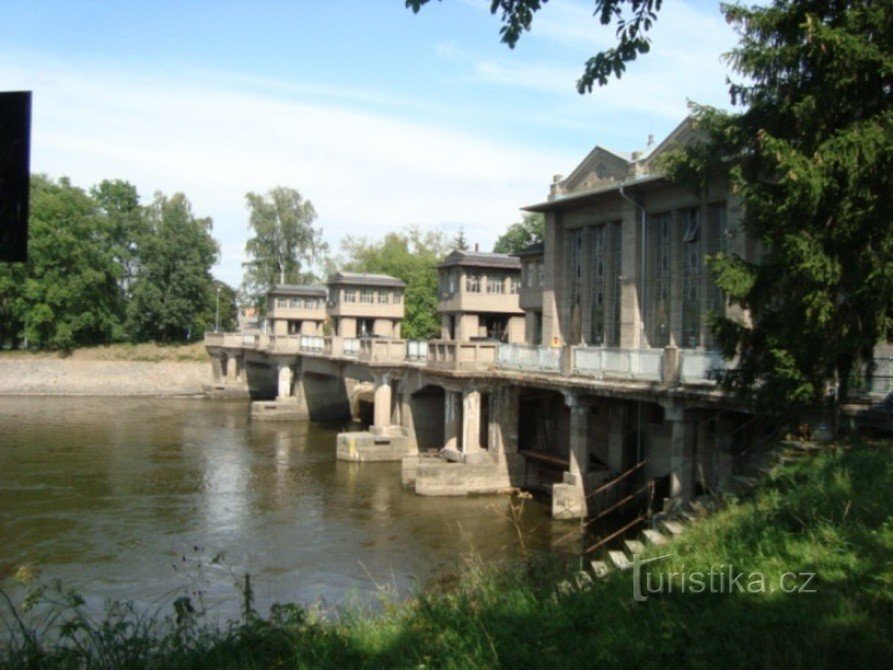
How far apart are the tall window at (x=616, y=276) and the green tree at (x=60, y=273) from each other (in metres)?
53.6

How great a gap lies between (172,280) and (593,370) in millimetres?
60864

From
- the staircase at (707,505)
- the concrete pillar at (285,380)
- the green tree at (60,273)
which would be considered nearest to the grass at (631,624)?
the staircase at (707,505)

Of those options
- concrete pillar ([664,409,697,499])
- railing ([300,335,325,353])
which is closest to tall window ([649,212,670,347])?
concrete pillar ([664,409,697,499])

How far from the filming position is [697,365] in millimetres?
18312

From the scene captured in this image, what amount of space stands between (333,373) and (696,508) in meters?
32.9

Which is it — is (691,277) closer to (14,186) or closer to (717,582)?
(717,582)

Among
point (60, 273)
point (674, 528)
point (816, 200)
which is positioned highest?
point (60, 273)

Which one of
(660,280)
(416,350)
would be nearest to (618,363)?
(660,280)

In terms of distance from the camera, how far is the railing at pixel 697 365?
17.7 metres

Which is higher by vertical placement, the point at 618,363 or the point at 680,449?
the point at 618,363

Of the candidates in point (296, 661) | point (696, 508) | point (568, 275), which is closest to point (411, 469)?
point (568, 275)

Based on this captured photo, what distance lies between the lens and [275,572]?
1861 cm

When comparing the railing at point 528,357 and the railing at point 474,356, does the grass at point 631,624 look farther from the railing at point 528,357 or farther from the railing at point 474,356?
the railing at point 474,356

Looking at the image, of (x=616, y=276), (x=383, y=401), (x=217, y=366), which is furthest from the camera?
(x=217, y=366)
